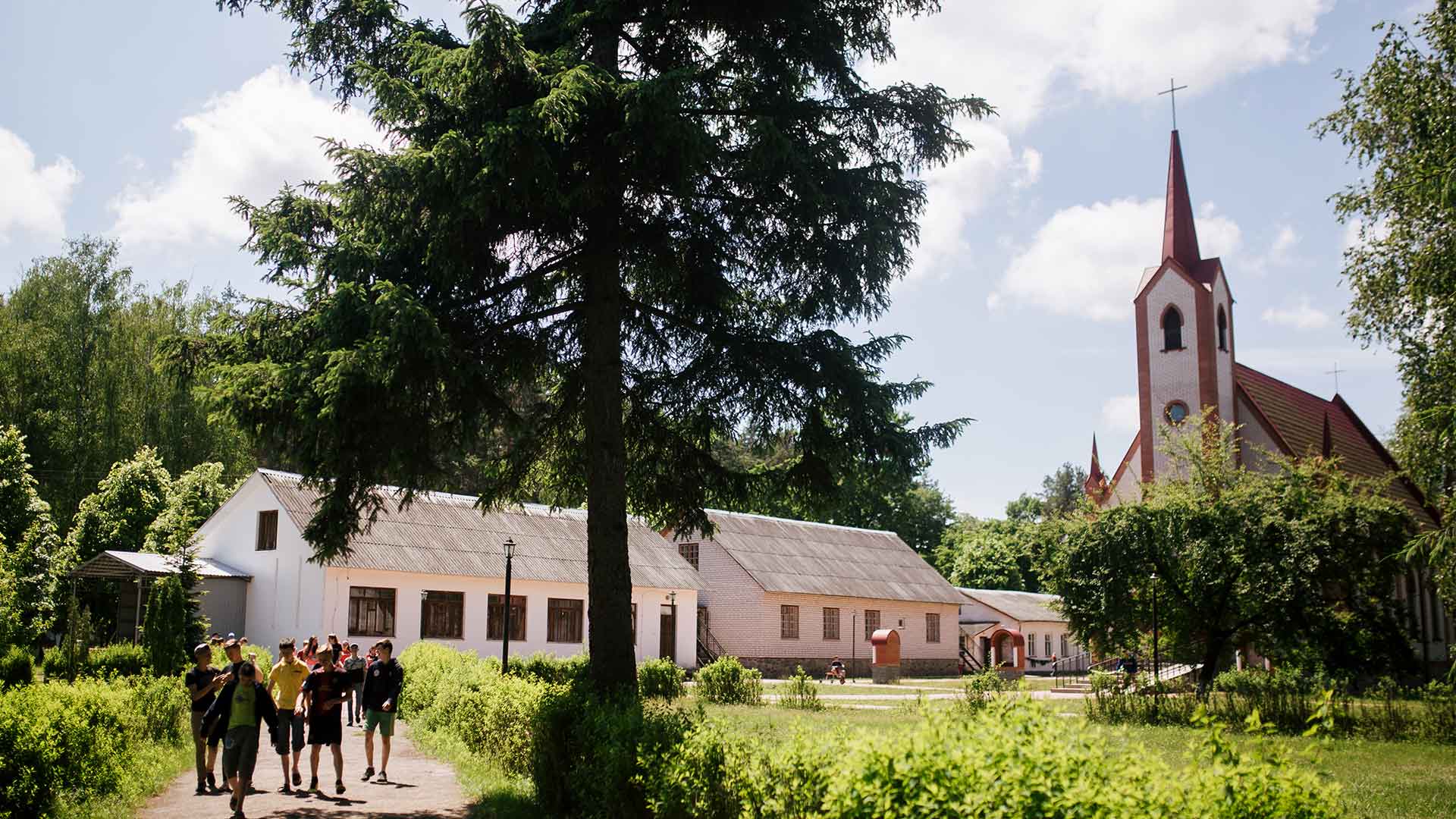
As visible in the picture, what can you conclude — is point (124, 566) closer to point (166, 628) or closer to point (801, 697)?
point (166, 628)

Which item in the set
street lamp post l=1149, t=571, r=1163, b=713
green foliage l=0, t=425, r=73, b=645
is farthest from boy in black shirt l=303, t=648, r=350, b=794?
green foliage l=0, t=425, r=73, b=645

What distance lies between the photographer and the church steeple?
41781 mm

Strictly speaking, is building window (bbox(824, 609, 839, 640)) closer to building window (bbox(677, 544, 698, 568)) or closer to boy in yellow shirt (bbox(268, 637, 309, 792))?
building window (bbox(677, 544, 698, 568))

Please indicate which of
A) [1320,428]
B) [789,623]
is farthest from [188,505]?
[1320,428]

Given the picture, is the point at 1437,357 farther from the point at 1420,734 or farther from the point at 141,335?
the point at 141,335

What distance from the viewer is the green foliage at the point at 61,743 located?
10.4m

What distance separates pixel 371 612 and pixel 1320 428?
39.4 metres

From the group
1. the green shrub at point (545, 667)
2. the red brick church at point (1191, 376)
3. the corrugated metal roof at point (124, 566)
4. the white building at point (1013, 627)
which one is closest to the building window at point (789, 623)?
the white building at point (1013, 627)

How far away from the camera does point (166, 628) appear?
→ 24969 millimetres

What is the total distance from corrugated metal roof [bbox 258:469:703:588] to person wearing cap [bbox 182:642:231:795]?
18.3 meters

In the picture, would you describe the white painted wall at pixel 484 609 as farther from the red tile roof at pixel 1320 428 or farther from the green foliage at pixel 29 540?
the red tile roof at pixel 1320 428

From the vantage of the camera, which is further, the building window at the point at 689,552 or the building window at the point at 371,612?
the building window at the point at 689,552

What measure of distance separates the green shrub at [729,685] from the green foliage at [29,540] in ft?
59.0

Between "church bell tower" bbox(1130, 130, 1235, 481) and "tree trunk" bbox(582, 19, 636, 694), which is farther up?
"church bell tower" bbox(1130, 130, 1235, 481)
